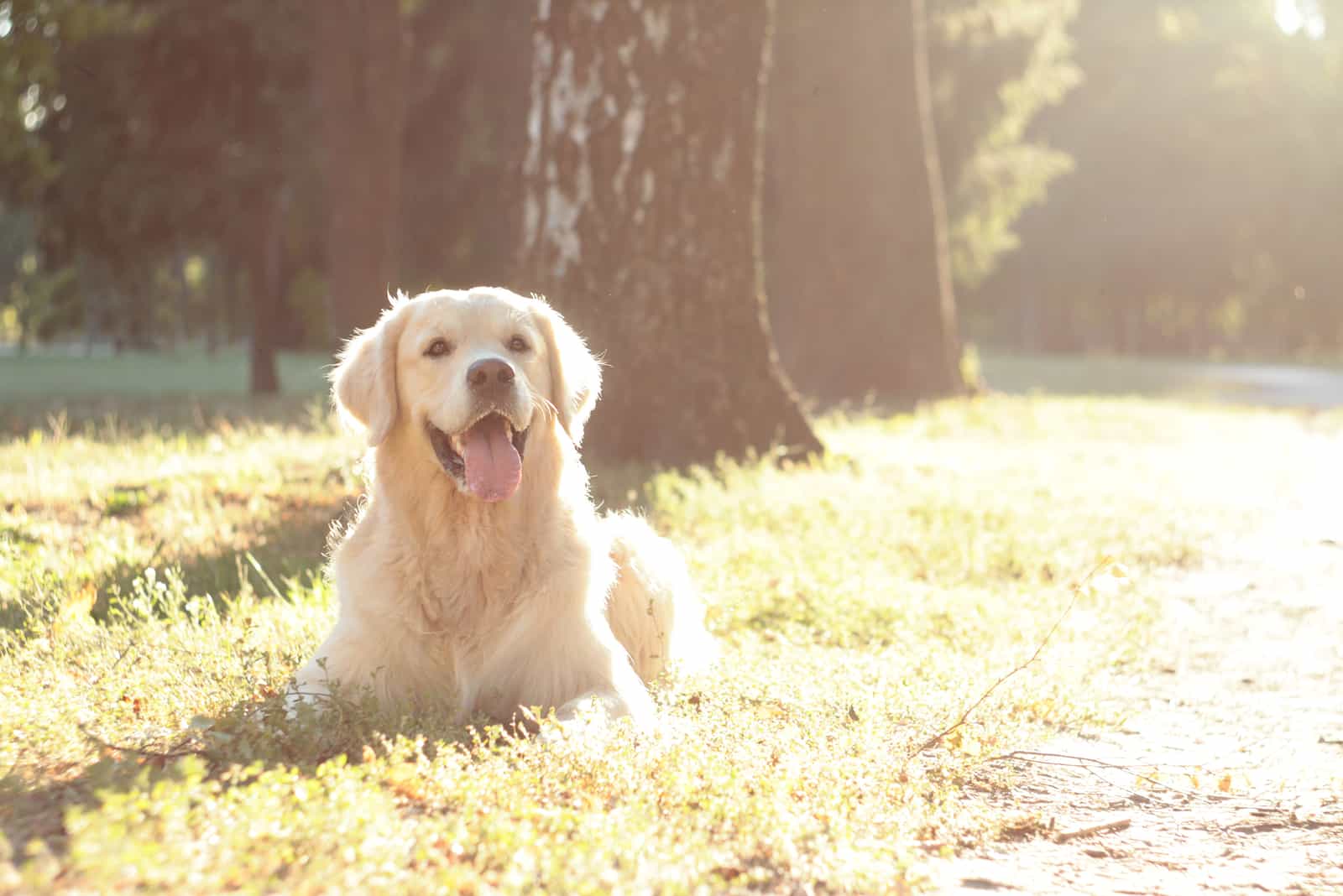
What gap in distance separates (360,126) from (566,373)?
1152 cm

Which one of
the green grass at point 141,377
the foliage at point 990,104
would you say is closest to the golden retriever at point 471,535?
the green grass at point 141,377

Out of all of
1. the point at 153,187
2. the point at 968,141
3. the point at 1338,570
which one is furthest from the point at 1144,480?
the point at 153,187

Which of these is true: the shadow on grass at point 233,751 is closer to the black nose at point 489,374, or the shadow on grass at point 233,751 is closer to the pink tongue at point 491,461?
the pink tongue at point 491,461

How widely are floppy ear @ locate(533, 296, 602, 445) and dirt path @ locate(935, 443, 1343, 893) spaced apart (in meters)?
1.87

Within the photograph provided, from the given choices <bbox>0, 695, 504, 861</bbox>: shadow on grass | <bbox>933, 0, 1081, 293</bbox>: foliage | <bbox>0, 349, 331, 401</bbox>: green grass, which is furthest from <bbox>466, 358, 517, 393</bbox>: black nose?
<bbox>933, 0, 1081, 293</bbox>: foliage

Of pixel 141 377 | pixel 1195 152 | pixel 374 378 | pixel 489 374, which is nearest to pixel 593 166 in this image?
pixel 374 378

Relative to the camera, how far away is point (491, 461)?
4480mm

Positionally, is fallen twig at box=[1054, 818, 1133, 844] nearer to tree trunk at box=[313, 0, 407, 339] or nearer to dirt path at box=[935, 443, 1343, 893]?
dirt path at box=[935, 443, 1343, 893]

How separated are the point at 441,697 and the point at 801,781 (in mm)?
1213

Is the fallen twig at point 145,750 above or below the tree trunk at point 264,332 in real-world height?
below

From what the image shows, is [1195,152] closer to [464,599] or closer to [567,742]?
[464,599]

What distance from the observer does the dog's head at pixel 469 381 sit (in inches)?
174

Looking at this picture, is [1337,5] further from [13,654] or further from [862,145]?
[13,654]

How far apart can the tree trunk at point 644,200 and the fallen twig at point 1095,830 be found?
552 cm
